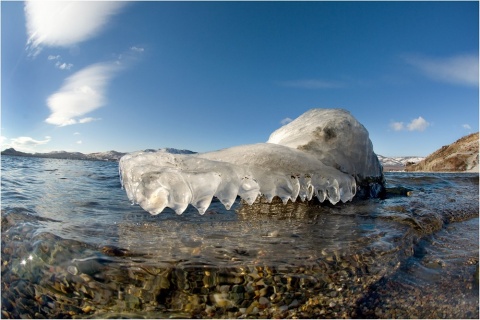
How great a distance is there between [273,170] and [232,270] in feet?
7.23

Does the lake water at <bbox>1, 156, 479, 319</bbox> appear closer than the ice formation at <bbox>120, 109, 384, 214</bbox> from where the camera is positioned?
Yes

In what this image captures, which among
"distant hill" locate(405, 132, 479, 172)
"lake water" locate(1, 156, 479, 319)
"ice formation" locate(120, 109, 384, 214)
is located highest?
"distant hill" locate(405, 132, 479, 172)

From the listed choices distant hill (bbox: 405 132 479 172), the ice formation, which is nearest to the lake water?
the ice formation

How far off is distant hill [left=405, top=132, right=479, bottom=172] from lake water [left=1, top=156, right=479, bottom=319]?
4511 cm

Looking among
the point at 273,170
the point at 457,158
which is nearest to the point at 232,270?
the point at 273,170

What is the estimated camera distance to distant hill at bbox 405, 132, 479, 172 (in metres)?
42.6

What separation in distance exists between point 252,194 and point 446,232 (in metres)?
2.63

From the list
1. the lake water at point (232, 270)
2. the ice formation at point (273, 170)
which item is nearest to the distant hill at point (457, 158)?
the ice formation at point (273, 170)

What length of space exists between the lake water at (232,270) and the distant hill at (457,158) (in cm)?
4511

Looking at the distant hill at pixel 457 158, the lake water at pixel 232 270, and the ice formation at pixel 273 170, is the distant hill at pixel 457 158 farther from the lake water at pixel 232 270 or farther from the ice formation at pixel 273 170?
the lake water at pixel 232 270

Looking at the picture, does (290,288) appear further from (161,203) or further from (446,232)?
(446,232)

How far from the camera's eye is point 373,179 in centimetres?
682

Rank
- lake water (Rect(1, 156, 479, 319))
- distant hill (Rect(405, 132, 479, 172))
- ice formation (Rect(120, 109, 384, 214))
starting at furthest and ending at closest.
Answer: distant hill (Rect(405, 132, 479, 172)) < ice formation (Rect(120, 109, 384, 214)) < lake water (Rect(1, 156, 479, 319))

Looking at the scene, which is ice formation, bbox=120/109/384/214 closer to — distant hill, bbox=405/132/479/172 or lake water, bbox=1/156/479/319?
lake water, bbox=1/156/479/319
